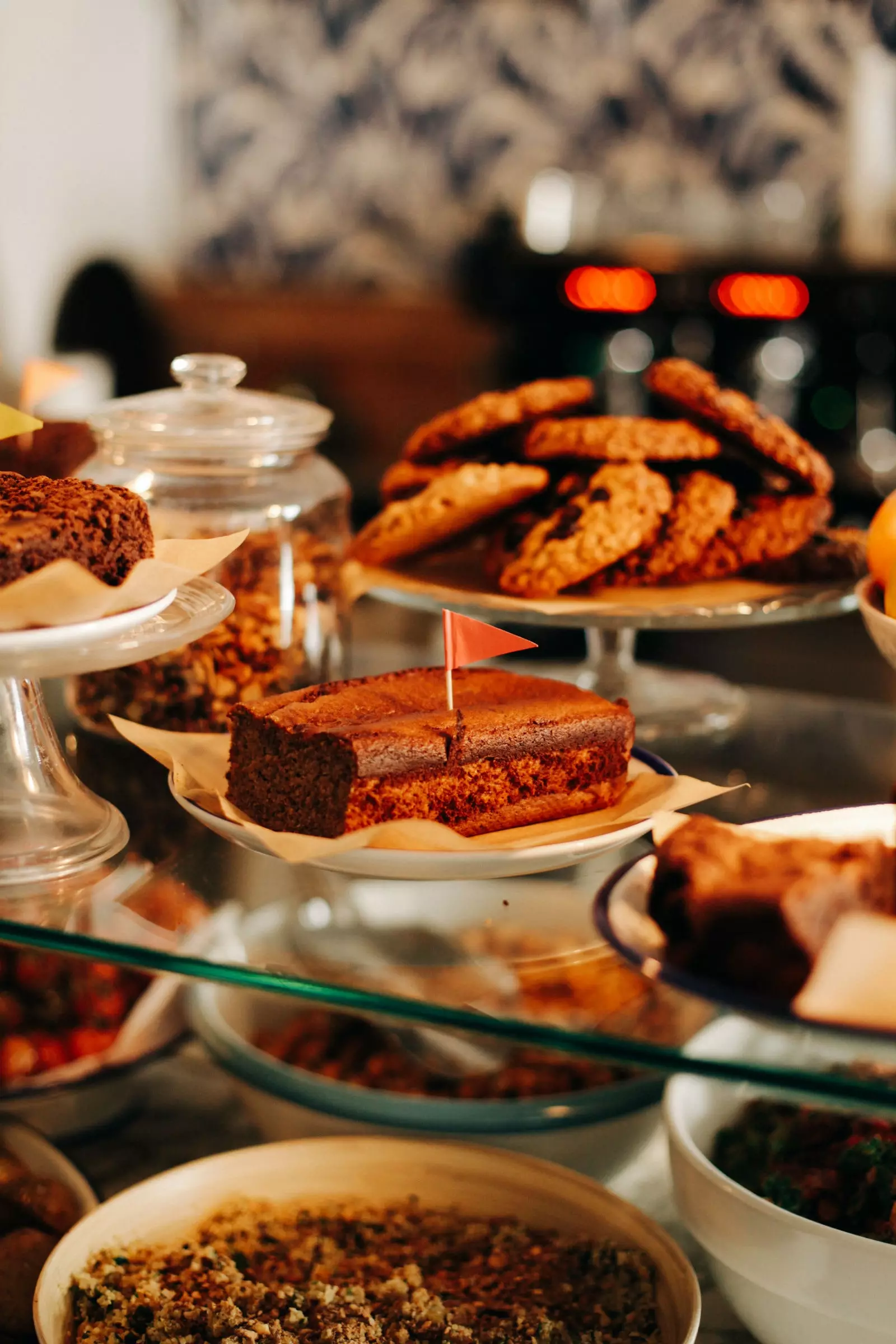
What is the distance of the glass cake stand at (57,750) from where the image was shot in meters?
0.76

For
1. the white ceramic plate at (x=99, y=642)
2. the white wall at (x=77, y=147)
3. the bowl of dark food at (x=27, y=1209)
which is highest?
the white wall at (x=77, y=147)

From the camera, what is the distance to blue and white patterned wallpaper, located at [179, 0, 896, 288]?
3.23 meters

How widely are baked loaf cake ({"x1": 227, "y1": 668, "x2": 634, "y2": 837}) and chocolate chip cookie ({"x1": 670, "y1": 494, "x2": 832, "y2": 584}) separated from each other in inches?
11.6

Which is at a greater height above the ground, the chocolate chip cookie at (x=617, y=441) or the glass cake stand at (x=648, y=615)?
the chocolate chip cookie at (x=617, y=441)

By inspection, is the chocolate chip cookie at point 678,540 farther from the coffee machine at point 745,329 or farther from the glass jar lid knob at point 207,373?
the coffee machine at point 745,329

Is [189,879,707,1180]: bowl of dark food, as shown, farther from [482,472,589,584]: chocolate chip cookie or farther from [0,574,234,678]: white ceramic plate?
[482,472,589,584]: chocolate chip cookie

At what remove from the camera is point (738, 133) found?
10.8 ft

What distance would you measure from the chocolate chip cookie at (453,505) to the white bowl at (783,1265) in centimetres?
49

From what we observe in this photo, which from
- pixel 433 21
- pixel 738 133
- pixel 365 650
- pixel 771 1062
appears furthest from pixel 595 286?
pixel 771 1062

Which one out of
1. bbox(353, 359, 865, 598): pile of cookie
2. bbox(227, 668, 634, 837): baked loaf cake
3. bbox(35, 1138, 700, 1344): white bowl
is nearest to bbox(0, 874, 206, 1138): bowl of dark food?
bbox(35, 1138, 700, 1344): white bowl

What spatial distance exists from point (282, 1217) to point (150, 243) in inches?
142

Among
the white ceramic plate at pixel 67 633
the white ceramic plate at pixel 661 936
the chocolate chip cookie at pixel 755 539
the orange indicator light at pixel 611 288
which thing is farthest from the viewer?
the orange indicator light at pixel 611 288

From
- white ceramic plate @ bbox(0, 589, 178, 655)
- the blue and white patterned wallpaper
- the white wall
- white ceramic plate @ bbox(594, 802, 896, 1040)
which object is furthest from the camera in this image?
the white wall

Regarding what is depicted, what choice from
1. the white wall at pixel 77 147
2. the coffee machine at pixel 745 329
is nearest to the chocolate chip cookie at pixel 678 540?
the coffee machine at pixel 745 329
